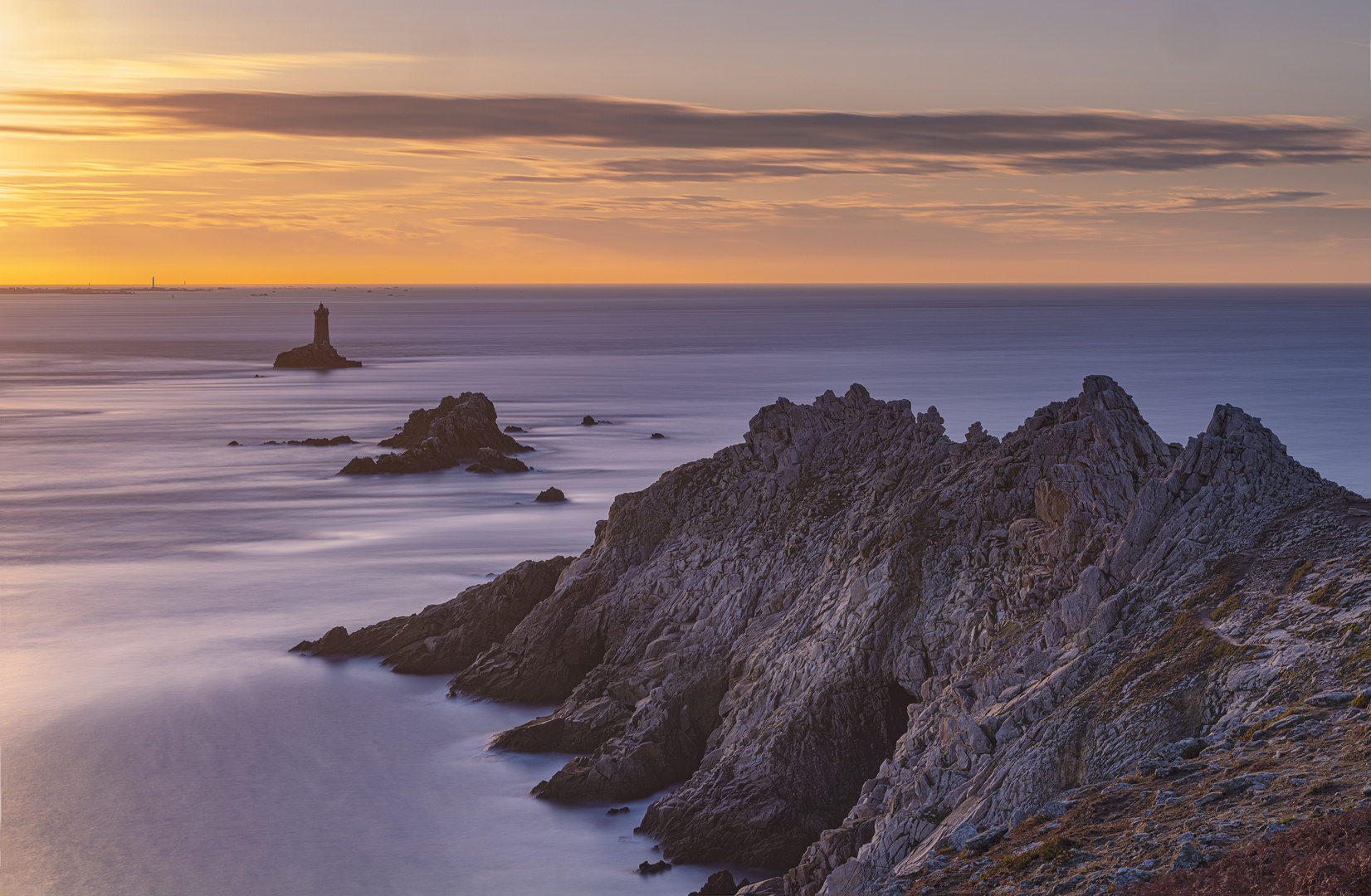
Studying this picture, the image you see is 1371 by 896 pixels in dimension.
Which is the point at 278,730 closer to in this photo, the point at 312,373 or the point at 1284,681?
the point at 1284,681

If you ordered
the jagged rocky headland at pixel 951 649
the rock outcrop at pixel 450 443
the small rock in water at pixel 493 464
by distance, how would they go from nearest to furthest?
1. the jagged rocky headland at pixel 951 649
2. the small rock in water at pixel 493 464
3. the rock outcrop at pixel 450 443

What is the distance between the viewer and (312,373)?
19788cm

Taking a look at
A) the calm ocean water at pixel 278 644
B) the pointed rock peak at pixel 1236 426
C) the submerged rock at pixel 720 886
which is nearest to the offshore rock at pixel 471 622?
the calm ocean water at pixel 278 644

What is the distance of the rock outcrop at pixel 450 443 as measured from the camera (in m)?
95.8

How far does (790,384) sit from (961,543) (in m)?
141

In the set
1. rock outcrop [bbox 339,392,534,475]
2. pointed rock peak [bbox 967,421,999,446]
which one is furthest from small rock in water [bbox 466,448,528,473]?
pointed rock peak [bbox 967,421,999,446]

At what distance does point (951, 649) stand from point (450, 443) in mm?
75562

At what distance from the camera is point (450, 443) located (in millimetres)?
99000

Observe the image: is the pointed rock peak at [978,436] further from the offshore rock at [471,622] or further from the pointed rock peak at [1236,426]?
the offshore rock at [471,622]

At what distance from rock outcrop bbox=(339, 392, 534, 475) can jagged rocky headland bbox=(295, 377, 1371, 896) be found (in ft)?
168

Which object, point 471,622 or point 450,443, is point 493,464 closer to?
point 450,443

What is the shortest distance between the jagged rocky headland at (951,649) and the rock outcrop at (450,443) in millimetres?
51077

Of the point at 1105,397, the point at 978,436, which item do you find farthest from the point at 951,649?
the point at 978,436

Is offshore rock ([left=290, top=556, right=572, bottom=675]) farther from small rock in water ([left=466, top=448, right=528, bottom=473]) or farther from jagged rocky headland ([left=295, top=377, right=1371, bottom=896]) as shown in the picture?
small rock in water ([left=466, top=448, right=528, bottom=473])
